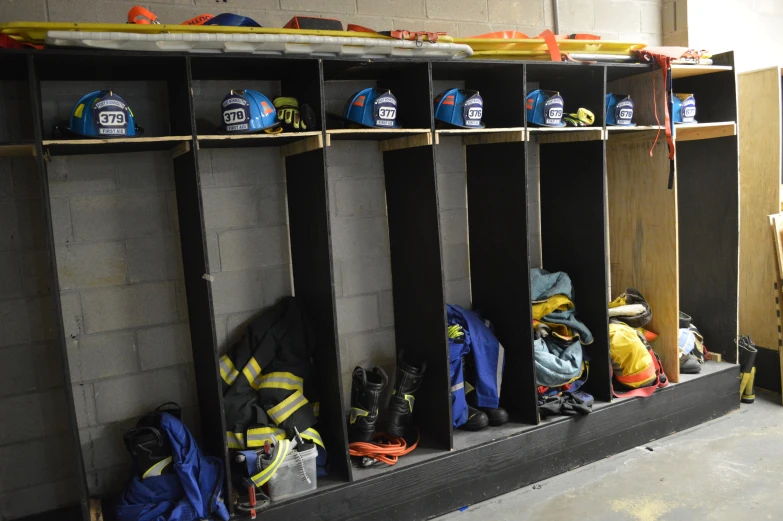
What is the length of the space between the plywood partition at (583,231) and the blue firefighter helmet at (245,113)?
5.12 feet

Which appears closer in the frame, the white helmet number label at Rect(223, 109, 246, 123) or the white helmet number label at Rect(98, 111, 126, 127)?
the white helmet number label at Rect(98, 111, 126, 127)

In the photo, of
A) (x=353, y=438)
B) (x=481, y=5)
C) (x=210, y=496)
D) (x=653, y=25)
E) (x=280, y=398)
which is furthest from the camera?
(x=653, y=25)

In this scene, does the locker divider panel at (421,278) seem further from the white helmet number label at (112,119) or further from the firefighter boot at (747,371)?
the firefighter boot at (747,371)

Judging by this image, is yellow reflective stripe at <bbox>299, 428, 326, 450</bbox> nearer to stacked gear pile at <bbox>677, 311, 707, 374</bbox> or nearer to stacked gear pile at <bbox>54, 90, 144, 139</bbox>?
stacked gear pile at <bbox>54, 90, 144, 139</bbox>

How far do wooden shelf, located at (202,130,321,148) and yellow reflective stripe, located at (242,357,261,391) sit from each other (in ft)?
2.67

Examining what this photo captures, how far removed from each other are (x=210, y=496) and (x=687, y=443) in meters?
2.19

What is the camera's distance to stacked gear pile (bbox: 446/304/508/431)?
2832 millimetres

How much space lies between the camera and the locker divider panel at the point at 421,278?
2.62 metres

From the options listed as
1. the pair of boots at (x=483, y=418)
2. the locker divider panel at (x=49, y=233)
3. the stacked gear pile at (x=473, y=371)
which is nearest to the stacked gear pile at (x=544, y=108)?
the stacked gear pile at (x=473, y=371)

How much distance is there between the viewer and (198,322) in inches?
95.5

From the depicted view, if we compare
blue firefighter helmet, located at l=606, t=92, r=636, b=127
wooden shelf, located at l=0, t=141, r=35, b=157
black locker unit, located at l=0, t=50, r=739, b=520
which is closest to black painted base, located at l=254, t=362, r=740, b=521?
black locker unit, located at l=0, t=50, r=739, b=520

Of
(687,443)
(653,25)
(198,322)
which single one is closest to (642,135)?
(653,25)

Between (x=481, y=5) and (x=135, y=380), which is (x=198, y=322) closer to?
(x=135, y=380)

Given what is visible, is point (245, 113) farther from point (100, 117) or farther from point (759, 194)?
point (759, 194)
